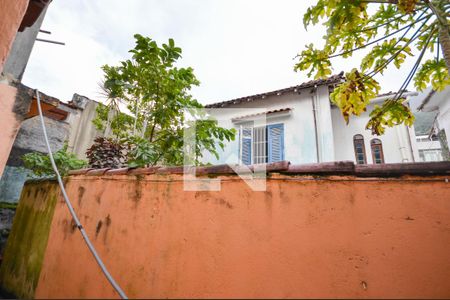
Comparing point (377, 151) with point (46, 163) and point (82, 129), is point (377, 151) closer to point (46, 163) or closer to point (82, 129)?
point (46, 163)

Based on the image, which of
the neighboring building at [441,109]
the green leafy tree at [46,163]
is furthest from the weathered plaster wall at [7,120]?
the neighboring building at [441,109]

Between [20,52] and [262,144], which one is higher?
[262,144]

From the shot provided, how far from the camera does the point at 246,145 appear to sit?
8.37 meters

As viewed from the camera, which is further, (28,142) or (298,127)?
(298,127)

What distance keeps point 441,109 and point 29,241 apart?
10.8m

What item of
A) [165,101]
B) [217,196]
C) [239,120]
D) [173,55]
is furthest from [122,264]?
[239,120]

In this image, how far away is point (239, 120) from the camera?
8.69 metres

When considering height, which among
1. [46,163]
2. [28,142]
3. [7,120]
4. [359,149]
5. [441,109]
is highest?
[441,109]

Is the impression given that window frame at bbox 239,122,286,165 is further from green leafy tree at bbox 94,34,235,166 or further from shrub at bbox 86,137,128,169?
shrub at bbox 86,137,128,169

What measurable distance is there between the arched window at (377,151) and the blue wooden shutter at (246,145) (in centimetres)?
400

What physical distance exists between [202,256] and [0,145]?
2.61 metres

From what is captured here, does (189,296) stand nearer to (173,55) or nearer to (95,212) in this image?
(95,212)

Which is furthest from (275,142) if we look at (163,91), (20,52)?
(20,52)

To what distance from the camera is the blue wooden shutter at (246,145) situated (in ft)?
26.9
